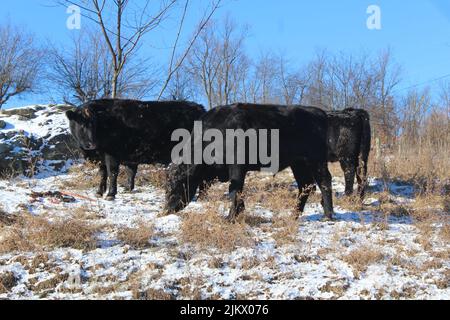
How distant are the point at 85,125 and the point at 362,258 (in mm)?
6075

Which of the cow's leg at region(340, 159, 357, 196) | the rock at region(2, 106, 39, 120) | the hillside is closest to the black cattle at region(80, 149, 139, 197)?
the hillside

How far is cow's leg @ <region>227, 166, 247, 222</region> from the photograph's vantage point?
6793 millimetres

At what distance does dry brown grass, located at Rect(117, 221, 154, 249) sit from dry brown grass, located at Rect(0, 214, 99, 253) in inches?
13.7

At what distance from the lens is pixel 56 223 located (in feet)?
19.5

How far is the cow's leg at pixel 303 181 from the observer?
7.53 meters

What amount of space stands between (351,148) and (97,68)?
15775 mm

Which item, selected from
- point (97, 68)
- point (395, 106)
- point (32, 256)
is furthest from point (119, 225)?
point (395, 106)

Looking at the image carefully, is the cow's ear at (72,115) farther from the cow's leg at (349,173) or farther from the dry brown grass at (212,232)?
the cow's leg at (349,173)

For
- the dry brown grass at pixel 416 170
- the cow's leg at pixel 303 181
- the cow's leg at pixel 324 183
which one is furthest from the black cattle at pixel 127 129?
the dry brown grass at pixel 416 170

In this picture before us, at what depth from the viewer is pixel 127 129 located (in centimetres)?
934
